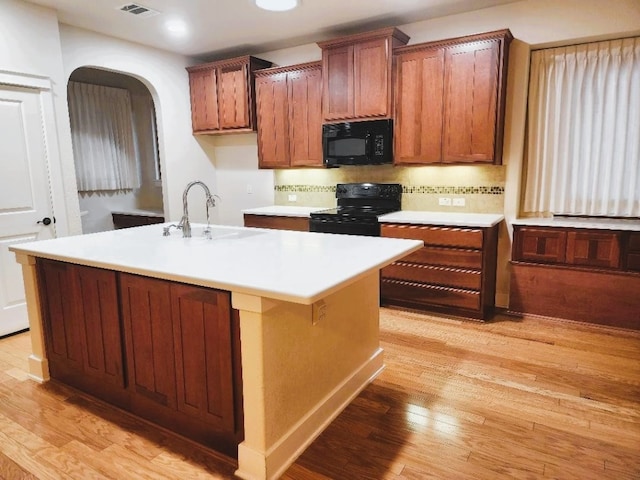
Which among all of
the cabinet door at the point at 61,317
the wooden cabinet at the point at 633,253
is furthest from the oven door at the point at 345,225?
the cabinet door at the point at 61,317

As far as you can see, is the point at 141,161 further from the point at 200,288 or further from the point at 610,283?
the point at 610,283

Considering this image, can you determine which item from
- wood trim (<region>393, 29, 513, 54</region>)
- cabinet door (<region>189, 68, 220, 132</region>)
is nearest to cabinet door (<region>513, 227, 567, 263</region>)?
wood trim (<region>393, 29, 513, 54</region>)

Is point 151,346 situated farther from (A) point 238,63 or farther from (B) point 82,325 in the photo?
(A) point 238,63

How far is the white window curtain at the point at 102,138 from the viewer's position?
221 inches

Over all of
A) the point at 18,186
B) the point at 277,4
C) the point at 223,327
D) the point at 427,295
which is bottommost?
the point at 427,295

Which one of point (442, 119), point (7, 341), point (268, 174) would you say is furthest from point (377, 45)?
point (7, 341)

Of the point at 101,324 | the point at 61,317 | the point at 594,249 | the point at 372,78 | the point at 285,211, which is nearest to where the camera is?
the point at 101,324

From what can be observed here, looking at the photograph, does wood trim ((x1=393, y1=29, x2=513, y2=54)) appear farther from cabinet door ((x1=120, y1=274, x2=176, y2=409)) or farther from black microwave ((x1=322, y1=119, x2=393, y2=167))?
cabinet door ((x1=120, y1=274, x2=176, y2=409))

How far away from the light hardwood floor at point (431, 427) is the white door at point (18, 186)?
0.58m

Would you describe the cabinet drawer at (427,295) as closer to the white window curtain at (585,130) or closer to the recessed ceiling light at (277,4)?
Answer: the white window curtain at (585,130)

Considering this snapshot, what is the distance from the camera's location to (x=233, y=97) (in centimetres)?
481

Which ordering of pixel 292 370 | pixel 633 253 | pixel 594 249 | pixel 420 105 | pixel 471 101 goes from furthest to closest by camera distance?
pixel 420 105 → pixel 471 101 → pixel 594 249 → pixel 633 253 → pixel 292 370

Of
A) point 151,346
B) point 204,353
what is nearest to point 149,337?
point 151,346

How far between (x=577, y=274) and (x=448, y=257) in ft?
3.32
